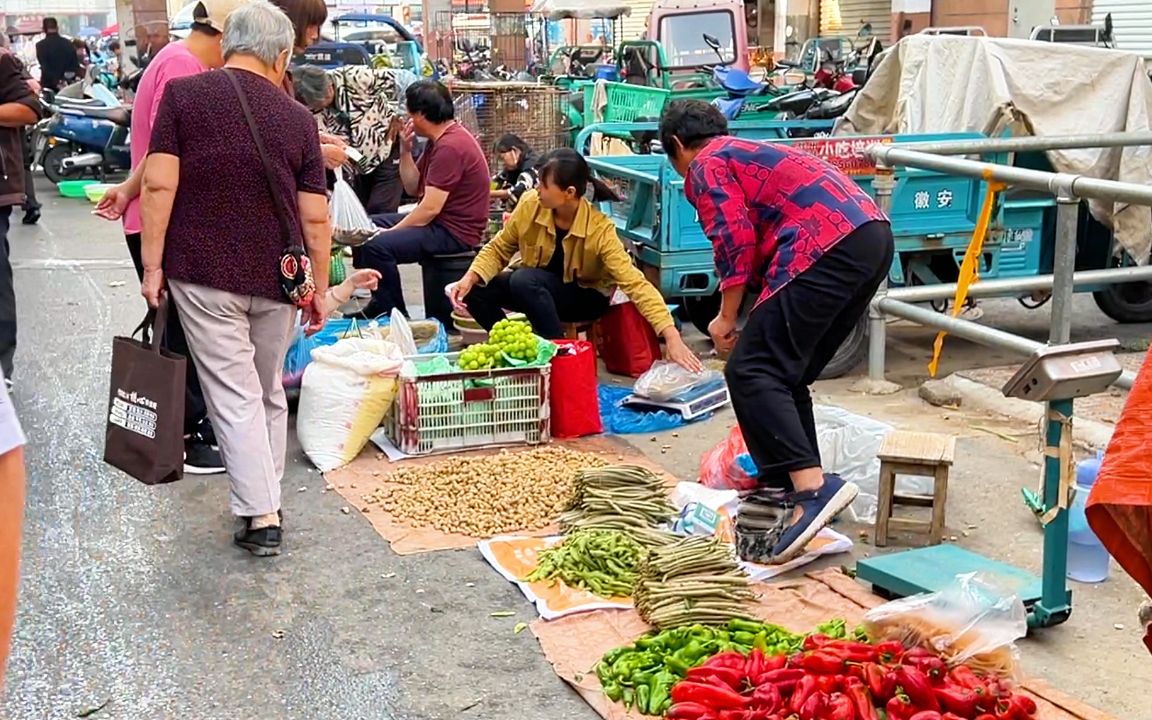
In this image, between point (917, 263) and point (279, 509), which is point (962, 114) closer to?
point (917, 263)

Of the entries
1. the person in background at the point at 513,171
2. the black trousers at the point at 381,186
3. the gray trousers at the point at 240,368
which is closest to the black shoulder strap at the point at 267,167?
the gray trousers at the point at 240,368

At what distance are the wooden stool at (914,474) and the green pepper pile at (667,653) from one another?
0.98 metres

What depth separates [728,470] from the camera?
5.29 meters

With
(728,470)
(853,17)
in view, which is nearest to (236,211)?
(728,470)

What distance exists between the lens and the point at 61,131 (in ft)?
52.9

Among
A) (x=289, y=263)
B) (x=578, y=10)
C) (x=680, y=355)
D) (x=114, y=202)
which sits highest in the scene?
(x=578, y=10)

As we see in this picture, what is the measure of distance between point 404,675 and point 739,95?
882 centimetres

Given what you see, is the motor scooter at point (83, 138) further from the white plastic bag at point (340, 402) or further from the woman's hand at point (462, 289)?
the white plastic bag at point (340, 402)

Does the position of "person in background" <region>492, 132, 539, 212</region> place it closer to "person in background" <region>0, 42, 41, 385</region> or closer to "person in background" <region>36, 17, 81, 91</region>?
"person in background" <region>0, 42, 41, 385</region>

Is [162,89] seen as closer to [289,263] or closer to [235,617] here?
[289,263]

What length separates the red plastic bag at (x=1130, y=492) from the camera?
5.76 ft

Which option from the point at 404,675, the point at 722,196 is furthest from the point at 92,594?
the point at 722,196

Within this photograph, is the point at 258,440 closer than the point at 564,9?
Yes

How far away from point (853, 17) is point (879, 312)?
81.3ft
